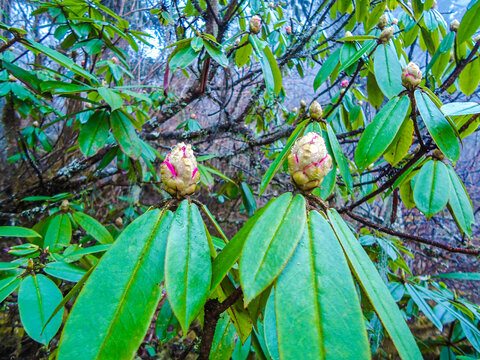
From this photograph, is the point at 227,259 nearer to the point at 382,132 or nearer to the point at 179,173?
the point at 179,173

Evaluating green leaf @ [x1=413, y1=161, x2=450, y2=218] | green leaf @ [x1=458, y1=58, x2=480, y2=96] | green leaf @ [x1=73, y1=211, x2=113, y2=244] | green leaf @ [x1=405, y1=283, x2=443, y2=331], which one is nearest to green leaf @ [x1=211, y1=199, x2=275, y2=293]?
green leaf @ [x1=413, y1=161, x2=450, y2=218]

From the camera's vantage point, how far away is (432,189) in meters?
0.54

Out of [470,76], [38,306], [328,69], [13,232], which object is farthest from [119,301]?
[470,76]

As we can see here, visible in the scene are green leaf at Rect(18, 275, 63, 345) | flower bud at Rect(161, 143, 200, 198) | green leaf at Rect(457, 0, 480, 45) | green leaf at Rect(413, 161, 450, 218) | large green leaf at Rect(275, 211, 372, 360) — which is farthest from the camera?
green leaf at Rect(457, 0, 480, 45)

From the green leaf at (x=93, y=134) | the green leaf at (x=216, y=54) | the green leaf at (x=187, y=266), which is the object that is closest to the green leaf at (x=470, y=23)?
the green leaf at (x=216, y=54)

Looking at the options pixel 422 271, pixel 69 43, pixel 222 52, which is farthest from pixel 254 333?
pixel 422 271

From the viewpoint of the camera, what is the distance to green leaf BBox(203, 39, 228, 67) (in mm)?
746

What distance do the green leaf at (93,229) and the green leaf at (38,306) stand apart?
278mm

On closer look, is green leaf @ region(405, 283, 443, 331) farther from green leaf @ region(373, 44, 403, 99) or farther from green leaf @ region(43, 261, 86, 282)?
green leaf @ region(43, 261, 86, 282)

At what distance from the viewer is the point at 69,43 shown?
3.99 feet

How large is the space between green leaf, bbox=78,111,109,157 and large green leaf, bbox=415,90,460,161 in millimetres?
870

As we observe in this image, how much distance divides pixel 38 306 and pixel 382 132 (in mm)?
698

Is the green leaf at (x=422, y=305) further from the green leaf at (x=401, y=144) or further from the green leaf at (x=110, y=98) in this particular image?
the green leaf at (x=110, y=98)

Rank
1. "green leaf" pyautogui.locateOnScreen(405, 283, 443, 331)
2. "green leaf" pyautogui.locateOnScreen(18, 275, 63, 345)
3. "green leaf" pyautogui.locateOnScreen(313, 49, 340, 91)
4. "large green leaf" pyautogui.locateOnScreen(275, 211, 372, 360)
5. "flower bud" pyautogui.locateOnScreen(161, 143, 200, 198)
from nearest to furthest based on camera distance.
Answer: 1. "large green leaf" pyautogui.locateOnScreen(275, 211, 372, 360)
2. "flower bud" pyautogui.locateOnScreen(161, 143, 200, 198)
3. "green leaf" pyautogui.locateOnScreen(18, 275, 63, 345)
4. "green leaf" pyautogui.locateOnScreen(405, 283, 443, 331)
5. "green leaf" pyautogui.locateOnScreen(313, 49, 340, 91)
